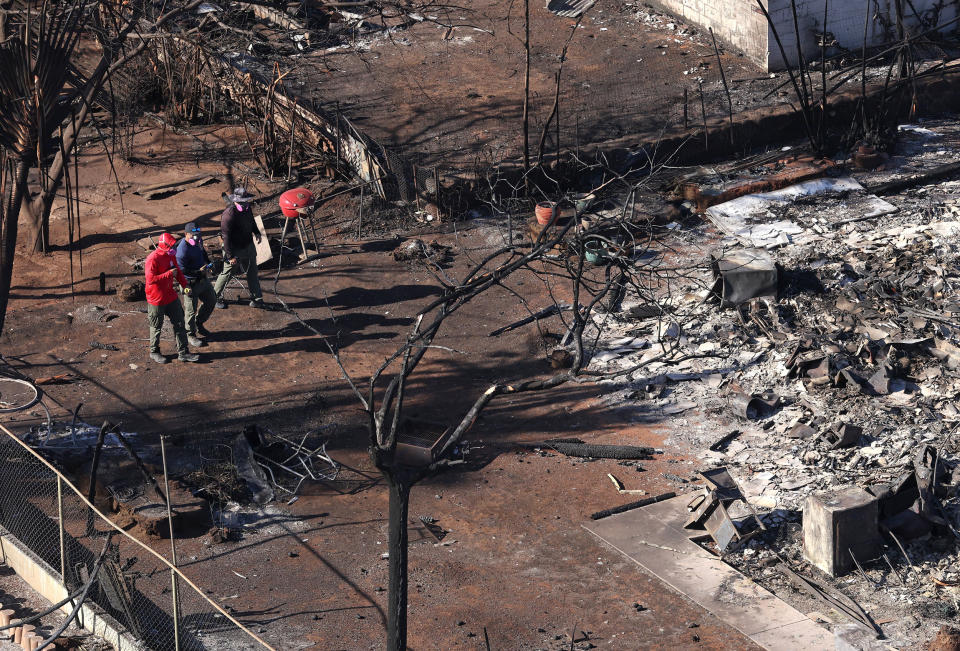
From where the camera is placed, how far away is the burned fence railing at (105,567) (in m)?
8.38

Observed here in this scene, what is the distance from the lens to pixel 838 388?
39.2 ft

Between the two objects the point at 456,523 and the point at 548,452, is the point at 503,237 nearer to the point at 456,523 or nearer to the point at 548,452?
the point at 548,452

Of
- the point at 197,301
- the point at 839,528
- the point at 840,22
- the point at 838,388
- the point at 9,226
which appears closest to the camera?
the point at 839,528

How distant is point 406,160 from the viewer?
17.4 metres

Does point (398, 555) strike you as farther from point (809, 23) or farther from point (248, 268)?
point (809, 23)

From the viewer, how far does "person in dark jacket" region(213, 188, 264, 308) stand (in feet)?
45.4

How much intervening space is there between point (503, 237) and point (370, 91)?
5.60m

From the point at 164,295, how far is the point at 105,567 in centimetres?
479

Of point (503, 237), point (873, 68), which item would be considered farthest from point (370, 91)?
point (873, 68)

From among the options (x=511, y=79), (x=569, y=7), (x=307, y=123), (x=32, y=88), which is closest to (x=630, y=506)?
(x=32, y=88)

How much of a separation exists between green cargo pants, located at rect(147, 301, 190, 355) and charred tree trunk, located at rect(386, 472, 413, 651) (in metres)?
6.76

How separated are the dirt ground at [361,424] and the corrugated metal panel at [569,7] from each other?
8.34 metres

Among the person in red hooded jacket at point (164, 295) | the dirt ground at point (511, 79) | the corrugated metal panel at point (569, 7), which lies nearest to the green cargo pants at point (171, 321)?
the person in red hooded jacket at point (164, 295)

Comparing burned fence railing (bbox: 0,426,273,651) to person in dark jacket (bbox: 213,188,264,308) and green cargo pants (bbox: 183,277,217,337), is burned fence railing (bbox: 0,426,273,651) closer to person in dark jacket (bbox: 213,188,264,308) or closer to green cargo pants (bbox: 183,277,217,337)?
green cargo pants (bbox: 183,277,217,337)
